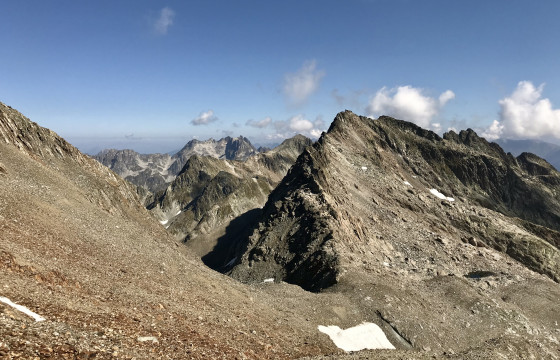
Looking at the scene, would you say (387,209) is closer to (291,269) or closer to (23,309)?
(291,269)

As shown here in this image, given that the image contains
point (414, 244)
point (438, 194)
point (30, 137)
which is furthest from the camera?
point (438, 194)

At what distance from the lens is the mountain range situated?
64.8 feet

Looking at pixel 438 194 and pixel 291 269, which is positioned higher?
pixel 438 194

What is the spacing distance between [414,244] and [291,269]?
105ft

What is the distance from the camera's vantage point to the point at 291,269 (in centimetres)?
6444

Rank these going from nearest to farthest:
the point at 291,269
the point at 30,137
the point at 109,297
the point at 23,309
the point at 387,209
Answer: the point at 23,309, the point at 109,297, the point at 30,137, the point at 291,269, the point at 387,209

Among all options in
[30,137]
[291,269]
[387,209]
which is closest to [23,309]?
[291,269]

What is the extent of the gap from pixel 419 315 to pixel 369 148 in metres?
83.2

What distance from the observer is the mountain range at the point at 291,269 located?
1977cm

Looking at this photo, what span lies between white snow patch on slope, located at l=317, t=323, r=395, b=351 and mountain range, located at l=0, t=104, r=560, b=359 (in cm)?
28

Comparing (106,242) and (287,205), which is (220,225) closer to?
(287,205)

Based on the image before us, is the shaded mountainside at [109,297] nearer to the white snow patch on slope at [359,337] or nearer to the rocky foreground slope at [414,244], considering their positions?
the white snow patch on slope at [359,337]

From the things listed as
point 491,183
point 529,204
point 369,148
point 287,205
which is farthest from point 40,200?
point 529,204

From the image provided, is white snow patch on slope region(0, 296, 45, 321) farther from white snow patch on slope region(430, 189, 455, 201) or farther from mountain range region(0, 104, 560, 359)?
white snow patch on slope region(430, 189, 455, 201)
